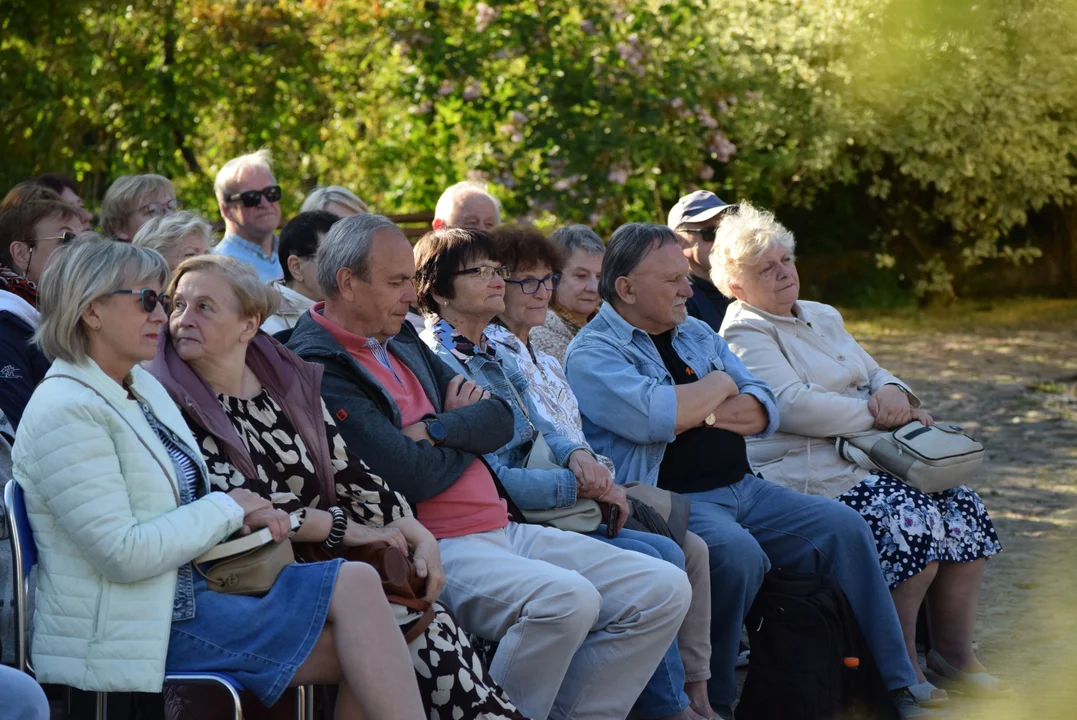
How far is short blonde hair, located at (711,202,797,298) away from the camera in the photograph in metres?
4.85

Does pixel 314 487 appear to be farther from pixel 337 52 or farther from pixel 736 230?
pixel 337 52

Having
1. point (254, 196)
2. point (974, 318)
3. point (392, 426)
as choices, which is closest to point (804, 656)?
point (392, 426)

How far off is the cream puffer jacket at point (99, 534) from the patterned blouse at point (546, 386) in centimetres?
145

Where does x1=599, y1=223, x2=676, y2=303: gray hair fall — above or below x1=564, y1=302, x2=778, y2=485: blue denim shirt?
above

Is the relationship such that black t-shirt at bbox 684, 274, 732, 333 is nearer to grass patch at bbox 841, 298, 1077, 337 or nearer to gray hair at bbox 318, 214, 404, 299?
gray hair at bbox 318, 214, 404, 299

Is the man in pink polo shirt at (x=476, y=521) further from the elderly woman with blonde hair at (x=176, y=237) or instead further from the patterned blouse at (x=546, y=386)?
the elderly woman with blonde hair at (x=176, y=237)

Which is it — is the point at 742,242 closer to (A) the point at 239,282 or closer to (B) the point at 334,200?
(B) the point at 334,200

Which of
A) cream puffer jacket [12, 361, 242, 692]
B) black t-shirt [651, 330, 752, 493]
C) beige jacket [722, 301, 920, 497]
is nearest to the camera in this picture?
cream puffer jacket [12, 361, 242, 692]

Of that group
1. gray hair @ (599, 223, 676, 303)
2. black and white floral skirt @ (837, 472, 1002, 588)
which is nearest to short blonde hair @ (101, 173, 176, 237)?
gray hair @ (599, 223, 676, 303)

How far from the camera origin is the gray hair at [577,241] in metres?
4.99

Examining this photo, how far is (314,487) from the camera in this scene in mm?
3105

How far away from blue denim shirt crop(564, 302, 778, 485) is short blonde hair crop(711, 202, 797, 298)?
0.49 meters

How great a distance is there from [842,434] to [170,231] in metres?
2.39

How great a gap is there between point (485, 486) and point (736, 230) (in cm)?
184
